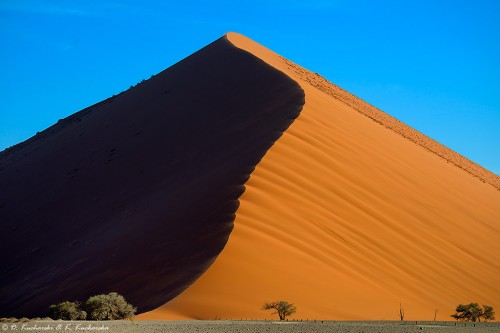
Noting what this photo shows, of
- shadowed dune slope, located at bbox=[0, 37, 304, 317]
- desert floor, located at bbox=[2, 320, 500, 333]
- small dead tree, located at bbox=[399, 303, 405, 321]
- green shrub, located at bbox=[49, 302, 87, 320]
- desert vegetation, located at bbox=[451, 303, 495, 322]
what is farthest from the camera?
shadowed dune slope, located at bbox=[0, 37, 304, 317]

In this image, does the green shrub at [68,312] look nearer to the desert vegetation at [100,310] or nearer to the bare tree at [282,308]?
the desert vegetation at [100,310]

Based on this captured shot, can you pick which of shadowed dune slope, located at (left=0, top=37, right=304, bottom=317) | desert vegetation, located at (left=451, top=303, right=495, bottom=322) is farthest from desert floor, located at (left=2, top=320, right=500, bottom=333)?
desert vegetation, located at (left=451, top=303, right=495, bottom=322)

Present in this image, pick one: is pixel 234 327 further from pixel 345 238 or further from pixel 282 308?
pixel 345 238

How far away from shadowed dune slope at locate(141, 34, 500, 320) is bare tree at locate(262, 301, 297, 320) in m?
0.17

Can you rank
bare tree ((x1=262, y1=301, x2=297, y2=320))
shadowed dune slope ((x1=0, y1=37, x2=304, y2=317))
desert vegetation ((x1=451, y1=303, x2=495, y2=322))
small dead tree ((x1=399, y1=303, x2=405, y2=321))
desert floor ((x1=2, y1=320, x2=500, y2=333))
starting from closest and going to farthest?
1. desert floor ((x1=2, y1=320, x2=500, y2=333))
2. bare tree ((x1=262, y1=301, x2=297, y2=320))
3. small dead tree ((x1=399, y1=303, x2=405, y2=321))
4. desert vegetation ((x1=451, y1=303, x2=495, y2=322))
5. shadowed dune slope ((x1=0, y1=37, x2=304, y2=317))

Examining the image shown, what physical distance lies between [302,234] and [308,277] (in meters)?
1.75

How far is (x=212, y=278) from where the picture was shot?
15492 millimetres

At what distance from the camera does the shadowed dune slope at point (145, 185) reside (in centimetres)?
1764

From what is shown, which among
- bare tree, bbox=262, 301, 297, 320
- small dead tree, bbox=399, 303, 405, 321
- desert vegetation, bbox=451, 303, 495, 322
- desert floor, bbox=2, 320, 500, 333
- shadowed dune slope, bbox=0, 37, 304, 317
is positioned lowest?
desert floor, bbox=2, 320, 500, 333

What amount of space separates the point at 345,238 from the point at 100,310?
6281 mm

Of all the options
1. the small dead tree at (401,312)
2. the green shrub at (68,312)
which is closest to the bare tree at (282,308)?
the small dead tree at (401,312)

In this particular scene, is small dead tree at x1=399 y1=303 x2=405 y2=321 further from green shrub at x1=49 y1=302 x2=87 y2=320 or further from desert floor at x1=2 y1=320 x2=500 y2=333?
green shrub at x1=49 y1=302 x2=87 y2=320

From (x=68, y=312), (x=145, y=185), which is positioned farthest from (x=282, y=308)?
(x=145, y=185)

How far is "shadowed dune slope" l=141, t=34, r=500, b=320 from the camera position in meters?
15.7
